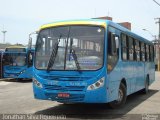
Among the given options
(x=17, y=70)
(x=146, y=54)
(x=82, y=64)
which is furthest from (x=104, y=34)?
(x=17, y=70)

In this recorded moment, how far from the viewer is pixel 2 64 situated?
27.8m

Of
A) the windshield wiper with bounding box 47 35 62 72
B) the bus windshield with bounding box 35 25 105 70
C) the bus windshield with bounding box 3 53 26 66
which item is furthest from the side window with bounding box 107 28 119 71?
the bus windshield with bounding box 3 53 26 66

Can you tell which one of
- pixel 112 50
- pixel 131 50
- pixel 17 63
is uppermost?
pixel 131 50

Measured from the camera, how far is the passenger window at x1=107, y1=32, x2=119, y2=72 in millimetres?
10680

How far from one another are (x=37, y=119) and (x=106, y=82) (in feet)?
7.20

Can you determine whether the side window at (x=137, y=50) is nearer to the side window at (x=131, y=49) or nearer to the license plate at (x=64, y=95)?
the side window at (x=131, y=49)

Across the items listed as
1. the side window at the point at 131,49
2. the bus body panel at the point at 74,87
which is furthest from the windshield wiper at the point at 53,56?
the side window at the point at 131,49

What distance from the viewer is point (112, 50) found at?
35.7ft

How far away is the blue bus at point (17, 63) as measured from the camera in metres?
26.3

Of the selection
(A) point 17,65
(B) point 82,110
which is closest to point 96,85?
(B) point 82,110

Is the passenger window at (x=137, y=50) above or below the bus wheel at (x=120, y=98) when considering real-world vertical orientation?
above

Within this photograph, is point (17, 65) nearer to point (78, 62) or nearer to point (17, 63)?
point (17, 63)

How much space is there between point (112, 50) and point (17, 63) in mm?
16586

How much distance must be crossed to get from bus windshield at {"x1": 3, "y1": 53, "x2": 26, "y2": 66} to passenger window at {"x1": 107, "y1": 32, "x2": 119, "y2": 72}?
15723mm
